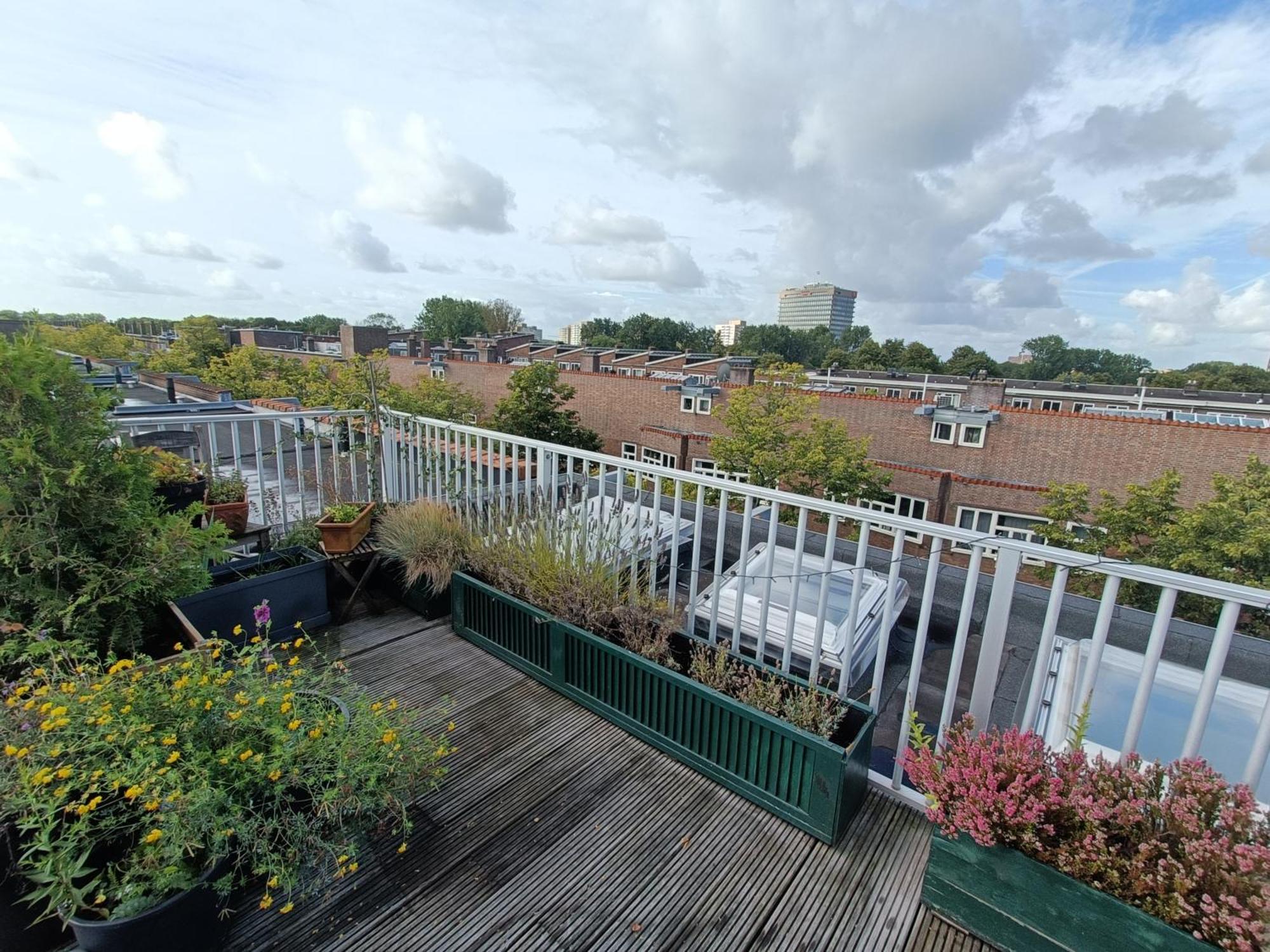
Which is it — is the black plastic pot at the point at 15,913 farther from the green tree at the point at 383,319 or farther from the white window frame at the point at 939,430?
the green tree at the point at 383,319

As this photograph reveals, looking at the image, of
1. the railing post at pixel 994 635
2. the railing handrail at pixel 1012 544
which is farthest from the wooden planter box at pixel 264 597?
the railing post at pixel 994 635

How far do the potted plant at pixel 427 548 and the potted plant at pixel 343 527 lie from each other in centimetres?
13

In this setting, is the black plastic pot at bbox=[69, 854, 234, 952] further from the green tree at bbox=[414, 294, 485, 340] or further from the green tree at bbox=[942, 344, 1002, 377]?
the green tree at bbox=[414, 294, 485, 340]

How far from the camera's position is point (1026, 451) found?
16.5m

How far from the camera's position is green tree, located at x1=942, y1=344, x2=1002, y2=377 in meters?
64.1

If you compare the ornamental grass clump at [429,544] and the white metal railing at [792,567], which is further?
the ornamental grass clump at [429,544]

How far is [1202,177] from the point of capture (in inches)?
434

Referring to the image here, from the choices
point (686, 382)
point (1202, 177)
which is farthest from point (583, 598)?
point (686, 382)

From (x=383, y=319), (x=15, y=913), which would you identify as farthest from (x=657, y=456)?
(x=383, y=319)

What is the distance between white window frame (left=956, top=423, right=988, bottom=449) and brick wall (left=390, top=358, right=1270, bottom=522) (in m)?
0.17

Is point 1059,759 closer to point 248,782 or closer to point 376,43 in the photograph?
point 248,782

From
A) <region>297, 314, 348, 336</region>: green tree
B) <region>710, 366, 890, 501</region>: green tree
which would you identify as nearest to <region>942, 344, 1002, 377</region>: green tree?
<region>710, 366, 890, 501</region>: green tree

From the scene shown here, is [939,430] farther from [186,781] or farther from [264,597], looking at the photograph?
[186,781]

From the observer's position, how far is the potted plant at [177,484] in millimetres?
3033
